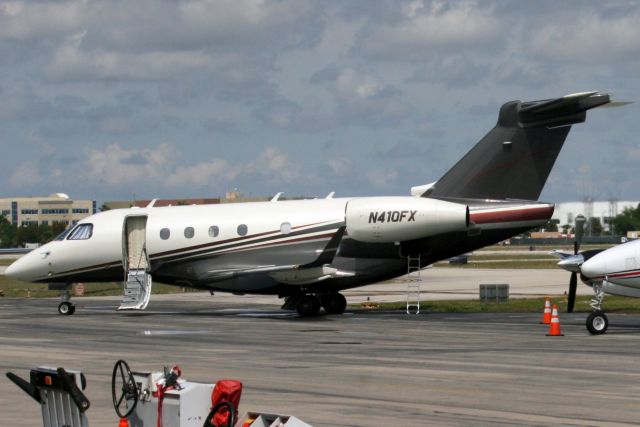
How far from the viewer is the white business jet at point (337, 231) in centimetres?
3347

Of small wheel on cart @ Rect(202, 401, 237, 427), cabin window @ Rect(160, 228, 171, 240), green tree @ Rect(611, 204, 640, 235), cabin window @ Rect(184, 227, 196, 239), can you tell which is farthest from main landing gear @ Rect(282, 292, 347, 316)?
green tree @ Rect(611, 204, 640, 235)

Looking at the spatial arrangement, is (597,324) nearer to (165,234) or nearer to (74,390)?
(165,234)

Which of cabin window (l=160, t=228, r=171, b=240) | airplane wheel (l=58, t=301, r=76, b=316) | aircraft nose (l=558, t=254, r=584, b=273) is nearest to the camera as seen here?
aircraft nose (l=558, t=254, r=584, b=273)

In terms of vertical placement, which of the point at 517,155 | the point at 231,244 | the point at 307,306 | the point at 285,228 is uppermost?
the point at 517,155

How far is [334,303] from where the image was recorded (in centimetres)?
3666

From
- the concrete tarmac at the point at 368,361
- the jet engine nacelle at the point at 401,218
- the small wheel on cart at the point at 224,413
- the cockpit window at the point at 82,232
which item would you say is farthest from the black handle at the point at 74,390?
the cockpit window at the point at 82,232

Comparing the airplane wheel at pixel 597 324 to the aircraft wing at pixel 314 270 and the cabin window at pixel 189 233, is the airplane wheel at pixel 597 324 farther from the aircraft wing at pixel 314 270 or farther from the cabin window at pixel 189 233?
the cabin window at pixel 189 233

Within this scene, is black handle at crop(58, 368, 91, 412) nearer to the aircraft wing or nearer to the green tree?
the aircraft wing

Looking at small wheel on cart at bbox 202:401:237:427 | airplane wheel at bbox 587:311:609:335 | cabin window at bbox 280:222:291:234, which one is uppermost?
cabin window at bbox 280:222:291:234

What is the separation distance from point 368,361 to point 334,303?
14.8 meters

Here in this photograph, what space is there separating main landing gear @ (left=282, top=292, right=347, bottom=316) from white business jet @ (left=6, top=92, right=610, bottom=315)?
0.10 ft

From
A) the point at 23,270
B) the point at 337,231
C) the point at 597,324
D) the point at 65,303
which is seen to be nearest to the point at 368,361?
the point at 597,324

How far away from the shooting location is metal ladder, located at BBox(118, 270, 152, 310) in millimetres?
36562

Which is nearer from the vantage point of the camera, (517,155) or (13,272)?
(517,155)
